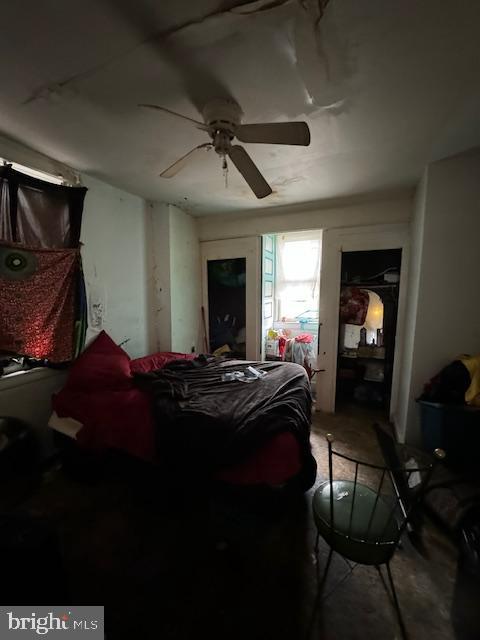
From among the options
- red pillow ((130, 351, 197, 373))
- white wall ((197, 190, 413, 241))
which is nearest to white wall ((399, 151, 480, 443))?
white wall ((197, 190, 413, 241))

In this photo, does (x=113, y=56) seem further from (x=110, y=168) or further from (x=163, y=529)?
(x=163, y=529)

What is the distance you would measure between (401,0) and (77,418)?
2713 millimetres

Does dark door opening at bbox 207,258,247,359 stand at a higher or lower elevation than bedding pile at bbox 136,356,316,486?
higher

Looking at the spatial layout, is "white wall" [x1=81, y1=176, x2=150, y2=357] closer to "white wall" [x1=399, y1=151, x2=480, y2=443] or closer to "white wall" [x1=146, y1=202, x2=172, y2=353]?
"white wall" [x1=146, y1=202, x2=172, y2=353]

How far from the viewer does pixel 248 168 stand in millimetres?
1650

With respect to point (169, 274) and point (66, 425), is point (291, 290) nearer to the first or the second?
point (169, 274)

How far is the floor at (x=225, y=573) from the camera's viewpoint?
1133 mm

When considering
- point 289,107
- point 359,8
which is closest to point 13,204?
→ point 289,107

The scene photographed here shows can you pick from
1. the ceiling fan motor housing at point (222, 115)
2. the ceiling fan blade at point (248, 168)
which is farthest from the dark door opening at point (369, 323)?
the ceiling fan motor housing at point (222, 115)

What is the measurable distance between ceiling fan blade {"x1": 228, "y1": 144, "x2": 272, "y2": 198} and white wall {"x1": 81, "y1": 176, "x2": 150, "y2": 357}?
163 cm

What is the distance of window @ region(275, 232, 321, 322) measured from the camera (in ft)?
14.4

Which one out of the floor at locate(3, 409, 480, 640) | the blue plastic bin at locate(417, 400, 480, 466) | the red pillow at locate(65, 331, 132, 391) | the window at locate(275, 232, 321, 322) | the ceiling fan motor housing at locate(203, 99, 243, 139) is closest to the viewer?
the floor at locate(3, 409, 480, 640)

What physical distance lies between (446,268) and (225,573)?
8.67ft

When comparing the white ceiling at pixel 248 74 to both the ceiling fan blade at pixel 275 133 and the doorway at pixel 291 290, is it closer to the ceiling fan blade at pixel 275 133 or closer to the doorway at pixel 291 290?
the ceiling fan blade at pixel 275 133
